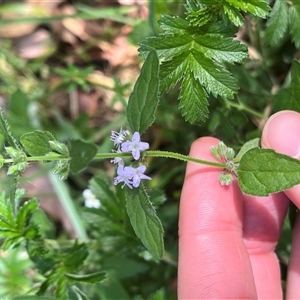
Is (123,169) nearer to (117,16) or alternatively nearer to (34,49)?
(117,16)

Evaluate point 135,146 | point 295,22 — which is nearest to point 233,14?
point 295,22

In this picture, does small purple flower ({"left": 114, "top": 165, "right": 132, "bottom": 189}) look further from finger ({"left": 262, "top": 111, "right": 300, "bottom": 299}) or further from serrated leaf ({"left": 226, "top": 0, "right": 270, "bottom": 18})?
serrated leaf ({"left": 226, "top": 0, "right": 270, "bottom": 18})

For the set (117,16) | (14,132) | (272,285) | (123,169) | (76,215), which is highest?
(123,169)

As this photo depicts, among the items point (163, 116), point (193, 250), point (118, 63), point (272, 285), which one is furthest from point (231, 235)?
point (118, 63)

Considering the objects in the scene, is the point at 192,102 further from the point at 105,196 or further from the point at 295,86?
the point at 105,196

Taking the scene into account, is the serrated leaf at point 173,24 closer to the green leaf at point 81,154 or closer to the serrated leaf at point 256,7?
the serrated leaf at point 256,7

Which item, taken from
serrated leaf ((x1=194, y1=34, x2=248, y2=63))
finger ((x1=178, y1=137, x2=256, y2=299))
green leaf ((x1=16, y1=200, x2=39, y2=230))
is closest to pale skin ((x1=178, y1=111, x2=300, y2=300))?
finger ((x1=178, y1=137, x2=256, y2=299))
